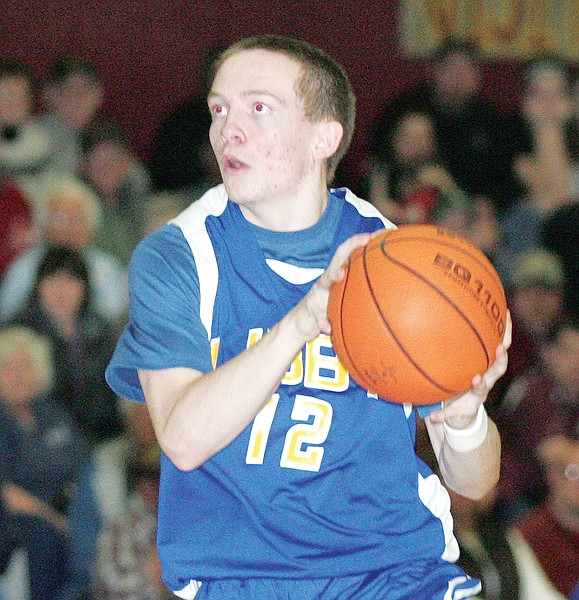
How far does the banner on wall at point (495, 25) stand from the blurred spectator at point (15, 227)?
13.4 feet

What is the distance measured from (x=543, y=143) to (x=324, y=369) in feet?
14.2

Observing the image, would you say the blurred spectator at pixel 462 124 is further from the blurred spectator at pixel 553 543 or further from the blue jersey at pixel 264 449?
the blue jersey at pixel 264 449

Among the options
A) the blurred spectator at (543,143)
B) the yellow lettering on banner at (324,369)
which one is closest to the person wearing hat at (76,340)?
the blurred spectator at (543,143)

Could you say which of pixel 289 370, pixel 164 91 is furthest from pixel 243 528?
pixel 164 91

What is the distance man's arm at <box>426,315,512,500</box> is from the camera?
2920 mm

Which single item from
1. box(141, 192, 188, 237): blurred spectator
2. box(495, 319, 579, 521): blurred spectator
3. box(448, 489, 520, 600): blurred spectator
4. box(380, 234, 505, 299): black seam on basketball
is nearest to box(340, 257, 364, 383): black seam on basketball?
box(380, 234, 505, 299): black seam on basketball

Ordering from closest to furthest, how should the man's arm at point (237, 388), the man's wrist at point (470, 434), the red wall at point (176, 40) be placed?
1. the man's arm at point (237, 388)
2. the man's wrist at point (470, 434)
3. the red wall at point (176, 40)

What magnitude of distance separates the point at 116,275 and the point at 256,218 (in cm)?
314

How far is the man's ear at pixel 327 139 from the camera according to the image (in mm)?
3139

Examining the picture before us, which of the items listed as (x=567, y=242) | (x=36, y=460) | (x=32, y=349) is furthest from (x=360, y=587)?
(x=567, y=242)

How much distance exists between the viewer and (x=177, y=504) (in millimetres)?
2955

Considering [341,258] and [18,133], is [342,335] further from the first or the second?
[18,133]

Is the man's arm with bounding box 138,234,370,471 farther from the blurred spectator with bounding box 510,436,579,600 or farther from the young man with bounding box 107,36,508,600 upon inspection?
the blurred spectator with bounding box 510,436,579,600

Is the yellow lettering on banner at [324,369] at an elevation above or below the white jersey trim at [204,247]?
below
